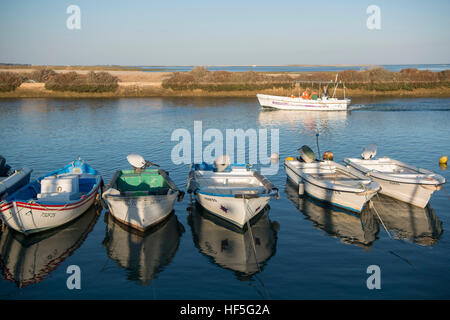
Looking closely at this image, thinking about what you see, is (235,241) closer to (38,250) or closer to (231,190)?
(231,190)

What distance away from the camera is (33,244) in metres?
15.5

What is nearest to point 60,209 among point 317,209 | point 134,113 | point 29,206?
point 29,206

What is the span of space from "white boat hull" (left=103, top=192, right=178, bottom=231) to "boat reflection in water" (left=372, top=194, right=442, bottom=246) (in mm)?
9620

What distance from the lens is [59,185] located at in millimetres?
18375

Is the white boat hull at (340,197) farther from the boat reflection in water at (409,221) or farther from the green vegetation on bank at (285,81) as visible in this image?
the green vegetation on bank at (285,81)

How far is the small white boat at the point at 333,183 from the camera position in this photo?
1794cm

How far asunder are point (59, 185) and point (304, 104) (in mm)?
48436

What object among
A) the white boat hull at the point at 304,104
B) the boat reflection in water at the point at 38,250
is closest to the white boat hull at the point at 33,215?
the boat reflection in water at the point at 38,250

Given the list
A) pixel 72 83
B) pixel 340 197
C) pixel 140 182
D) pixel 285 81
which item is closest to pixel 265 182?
pixel 340 197

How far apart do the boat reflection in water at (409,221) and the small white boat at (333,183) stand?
980mm
